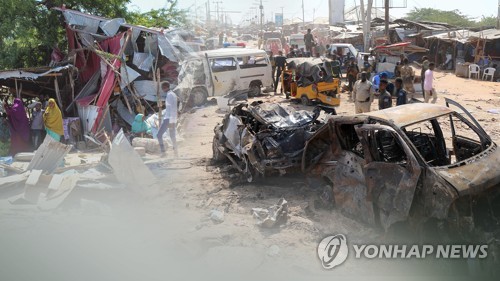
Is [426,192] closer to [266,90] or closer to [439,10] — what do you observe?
[266,90]

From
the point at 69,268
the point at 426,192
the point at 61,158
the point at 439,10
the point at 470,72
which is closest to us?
the point at 426,192

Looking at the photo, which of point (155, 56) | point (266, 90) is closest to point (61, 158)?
point (155, 56)

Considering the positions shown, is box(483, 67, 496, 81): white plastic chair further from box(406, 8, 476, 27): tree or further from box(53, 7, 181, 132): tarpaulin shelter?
box(406, 8, 476, 27): tree

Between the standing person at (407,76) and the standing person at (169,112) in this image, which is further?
the standing person at (407,76)

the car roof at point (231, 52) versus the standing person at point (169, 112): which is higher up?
the car roof at point (231, 52)

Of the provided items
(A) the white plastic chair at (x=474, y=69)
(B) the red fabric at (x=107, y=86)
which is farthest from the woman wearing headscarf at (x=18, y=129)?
(A) the white plastic chair at (x=474, y=69)

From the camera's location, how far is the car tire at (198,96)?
1558 cm

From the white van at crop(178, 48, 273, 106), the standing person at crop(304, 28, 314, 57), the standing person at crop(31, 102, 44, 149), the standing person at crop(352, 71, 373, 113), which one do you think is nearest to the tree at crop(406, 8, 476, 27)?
the standing person at crop(304, 28, 314, 57)

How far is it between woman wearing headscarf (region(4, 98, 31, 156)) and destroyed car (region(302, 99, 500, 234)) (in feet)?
26.2

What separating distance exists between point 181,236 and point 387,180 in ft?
8.44

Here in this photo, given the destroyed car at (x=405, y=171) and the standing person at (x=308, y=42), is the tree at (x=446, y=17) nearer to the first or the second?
the standing person at (x=308, y=42)

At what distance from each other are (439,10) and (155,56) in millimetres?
48356

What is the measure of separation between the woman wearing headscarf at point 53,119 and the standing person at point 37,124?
1251 mm

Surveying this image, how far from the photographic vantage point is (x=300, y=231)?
18.1 ft
